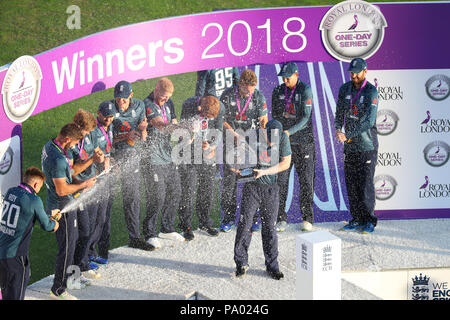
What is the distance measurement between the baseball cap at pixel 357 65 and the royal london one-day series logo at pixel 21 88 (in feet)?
12.4

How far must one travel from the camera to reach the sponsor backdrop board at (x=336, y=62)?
1026 cm

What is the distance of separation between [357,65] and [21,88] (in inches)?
160

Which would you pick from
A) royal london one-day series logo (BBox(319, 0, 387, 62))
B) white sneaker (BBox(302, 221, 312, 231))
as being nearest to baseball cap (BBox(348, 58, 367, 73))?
royal london one-day series logo (BBox(319, 0, 387, 62))

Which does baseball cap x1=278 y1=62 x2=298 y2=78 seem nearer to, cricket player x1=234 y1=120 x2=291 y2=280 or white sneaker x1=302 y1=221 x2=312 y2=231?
cricket player x1=234 y1=120 x2=291 y2=280

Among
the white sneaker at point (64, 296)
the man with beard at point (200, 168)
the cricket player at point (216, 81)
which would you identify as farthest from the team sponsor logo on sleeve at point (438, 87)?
the white sneaker at point (64, 296)

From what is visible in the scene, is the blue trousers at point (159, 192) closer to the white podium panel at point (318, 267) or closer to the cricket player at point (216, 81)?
the cricket player at point (216, 81)

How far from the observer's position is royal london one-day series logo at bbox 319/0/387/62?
10469 millimetres

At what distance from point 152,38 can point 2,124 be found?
2.35m

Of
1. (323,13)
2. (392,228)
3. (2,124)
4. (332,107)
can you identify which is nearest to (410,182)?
(392,228)

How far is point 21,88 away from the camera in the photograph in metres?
9.00

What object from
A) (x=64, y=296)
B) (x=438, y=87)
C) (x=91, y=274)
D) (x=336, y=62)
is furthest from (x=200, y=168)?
(x=438, y=87)

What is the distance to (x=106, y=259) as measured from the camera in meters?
9.54

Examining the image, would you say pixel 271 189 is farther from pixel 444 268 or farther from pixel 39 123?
pixel 39 123

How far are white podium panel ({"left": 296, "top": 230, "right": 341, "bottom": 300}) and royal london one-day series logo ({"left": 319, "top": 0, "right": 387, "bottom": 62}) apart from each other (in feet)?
10.2
